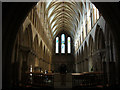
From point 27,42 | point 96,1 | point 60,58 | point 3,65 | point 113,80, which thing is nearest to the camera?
point 3,65

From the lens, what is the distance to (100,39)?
56.4 feet

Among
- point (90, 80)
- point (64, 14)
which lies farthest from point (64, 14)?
point (90, 80)

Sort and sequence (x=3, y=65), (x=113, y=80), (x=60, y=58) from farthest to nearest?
(x=60, y=58) → (x=113, y=80) → (x=3, y=65)

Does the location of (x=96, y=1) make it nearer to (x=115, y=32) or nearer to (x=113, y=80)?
(x=115, y=32)

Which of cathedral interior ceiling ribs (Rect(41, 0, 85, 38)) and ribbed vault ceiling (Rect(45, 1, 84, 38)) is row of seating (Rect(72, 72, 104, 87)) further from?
ribbed vault ceiling (Rect(45, 1, 84, 38))

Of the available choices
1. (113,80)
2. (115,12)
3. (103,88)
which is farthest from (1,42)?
(115,12)

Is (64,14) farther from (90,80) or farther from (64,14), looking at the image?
(90,80)

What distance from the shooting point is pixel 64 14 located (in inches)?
1503

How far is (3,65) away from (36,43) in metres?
12.7

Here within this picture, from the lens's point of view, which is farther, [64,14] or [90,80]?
[64,14]

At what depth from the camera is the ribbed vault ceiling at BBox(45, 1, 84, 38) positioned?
2961cm

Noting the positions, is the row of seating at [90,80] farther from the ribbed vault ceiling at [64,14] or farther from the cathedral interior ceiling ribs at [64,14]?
the ribbed vault ceiling at [64,14]

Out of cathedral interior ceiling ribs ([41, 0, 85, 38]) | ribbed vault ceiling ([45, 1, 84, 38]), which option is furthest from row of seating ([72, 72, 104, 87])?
ribbed vault ceiling ([45, 1, 84, 38])

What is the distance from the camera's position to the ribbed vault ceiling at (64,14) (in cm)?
2961
